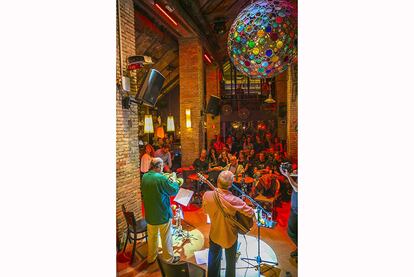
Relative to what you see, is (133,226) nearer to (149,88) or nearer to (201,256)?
(201,256)

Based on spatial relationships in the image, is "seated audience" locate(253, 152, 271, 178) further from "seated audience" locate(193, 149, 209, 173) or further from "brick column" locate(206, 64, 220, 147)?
"brick column" locate(206, 64, 220, 147)

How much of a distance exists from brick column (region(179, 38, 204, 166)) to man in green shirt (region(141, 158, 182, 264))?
3.67 meters

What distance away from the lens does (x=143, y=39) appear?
662cm

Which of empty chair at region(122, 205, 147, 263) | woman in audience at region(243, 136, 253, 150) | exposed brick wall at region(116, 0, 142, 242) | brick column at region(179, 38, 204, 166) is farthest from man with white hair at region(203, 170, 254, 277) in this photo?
woman in audience at region(243, 136, 253, 150)

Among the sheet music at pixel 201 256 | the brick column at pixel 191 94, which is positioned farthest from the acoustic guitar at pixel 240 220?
the brick column at pixel 191 94

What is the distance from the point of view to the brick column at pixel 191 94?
21.7ft

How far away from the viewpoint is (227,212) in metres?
2.22

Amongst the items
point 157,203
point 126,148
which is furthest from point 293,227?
point 126,148

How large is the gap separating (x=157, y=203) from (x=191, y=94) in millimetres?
4492

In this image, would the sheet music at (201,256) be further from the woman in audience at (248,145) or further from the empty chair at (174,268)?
the woman in audience at (248,145)

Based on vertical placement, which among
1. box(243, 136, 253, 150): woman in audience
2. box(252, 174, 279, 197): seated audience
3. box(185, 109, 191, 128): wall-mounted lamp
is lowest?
box(252, 174, 279, 197): seated audience

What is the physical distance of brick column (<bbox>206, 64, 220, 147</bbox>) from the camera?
9.59 metres
